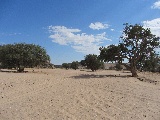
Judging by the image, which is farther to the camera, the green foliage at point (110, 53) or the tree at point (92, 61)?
the tree at point (92, 61)

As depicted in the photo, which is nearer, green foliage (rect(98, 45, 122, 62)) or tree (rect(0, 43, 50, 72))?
green foliage (rect(98, 45, 122, 62))

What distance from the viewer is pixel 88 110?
10039 mm

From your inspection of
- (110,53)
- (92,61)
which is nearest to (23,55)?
(110,53)

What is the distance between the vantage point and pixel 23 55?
3506 cm

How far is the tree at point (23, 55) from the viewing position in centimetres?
3481

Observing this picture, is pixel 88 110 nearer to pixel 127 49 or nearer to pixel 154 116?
pixel 154 116

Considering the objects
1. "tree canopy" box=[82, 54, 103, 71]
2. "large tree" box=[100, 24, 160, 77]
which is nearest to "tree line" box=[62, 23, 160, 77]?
"large tree" box=[100, 24, 160, 77]

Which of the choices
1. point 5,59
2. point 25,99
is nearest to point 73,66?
point 5,59

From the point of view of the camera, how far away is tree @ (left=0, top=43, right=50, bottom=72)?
34.8 m

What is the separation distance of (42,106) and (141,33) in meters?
22.6

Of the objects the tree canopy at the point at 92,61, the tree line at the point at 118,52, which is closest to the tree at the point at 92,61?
the tree canopy at the point at 92,61

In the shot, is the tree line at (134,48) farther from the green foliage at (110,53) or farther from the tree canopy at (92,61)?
the tree canopy at (92,61)

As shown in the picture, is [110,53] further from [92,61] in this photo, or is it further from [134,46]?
[92,61]

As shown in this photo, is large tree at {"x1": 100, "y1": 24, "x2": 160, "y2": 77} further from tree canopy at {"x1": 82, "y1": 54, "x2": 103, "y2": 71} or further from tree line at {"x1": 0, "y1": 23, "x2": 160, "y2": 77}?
tree canopy at {"x1": 82, "y1": 54, "x2": 103, "y2": 71}
